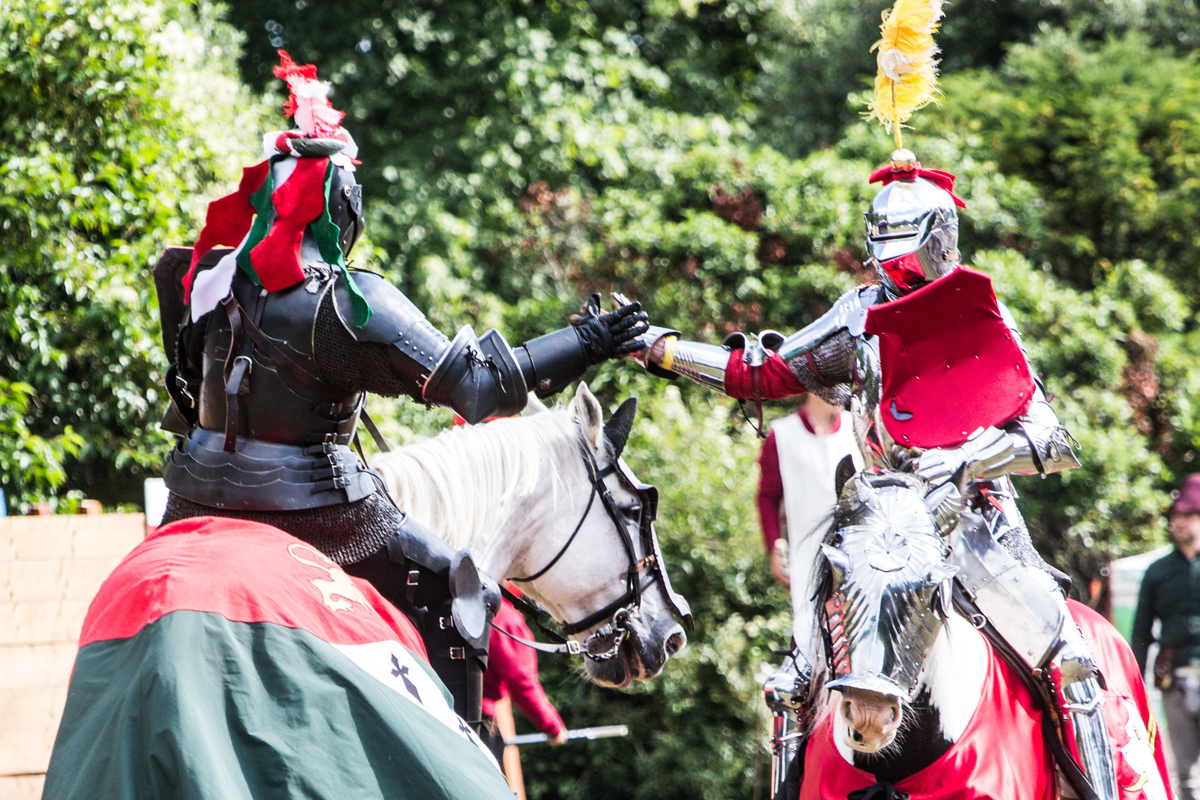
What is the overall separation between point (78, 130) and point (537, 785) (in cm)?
443

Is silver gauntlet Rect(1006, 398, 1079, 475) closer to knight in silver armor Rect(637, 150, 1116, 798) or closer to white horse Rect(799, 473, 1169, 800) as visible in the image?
knight in silver armor Rect(637, 150, 1116, 798)

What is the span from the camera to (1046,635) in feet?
10.1

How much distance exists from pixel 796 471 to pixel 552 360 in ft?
9.00

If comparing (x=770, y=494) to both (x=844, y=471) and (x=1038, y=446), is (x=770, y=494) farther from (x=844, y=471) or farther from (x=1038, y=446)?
(x=1038, y=446)

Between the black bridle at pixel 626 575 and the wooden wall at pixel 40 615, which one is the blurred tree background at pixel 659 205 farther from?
the black bridle at pixel 626 575

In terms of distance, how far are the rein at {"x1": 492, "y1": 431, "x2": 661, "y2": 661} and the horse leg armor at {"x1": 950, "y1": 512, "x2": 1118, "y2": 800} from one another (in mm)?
878

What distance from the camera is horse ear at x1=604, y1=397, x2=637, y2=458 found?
3.46 metres

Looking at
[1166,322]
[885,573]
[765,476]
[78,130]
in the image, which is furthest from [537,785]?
[1166,322]

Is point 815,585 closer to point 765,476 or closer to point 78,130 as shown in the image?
point 765,476

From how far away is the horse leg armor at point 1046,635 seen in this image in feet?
9.94

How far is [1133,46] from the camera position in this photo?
1151 cm

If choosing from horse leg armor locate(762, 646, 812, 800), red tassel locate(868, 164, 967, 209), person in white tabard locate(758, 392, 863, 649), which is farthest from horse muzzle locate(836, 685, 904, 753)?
person in white tabard locate(758, 392, 863, 649)

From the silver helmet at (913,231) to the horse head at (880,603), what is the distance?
0.79m

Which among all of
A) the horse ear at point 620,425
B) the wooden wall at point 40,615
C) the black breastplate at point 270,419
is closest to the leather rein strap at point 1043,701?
the horse ear at point 620,425
